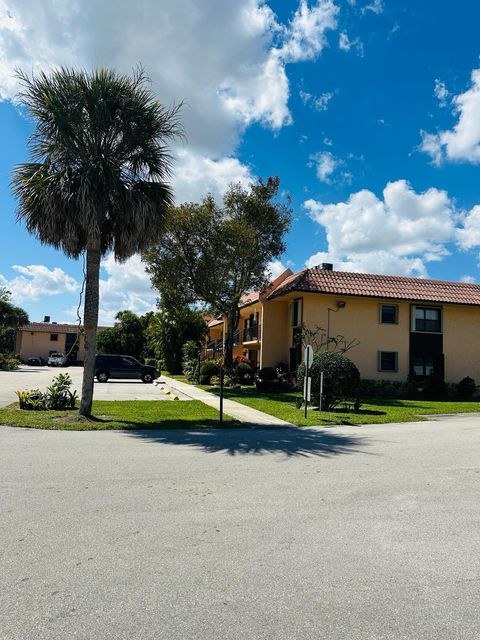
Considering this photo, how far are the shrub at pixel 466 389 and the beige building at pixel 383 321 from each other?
2026mm

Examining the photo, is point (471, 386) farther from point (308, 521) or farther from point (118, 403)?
point (308, 521)

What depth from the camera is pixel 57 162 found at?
564 inches

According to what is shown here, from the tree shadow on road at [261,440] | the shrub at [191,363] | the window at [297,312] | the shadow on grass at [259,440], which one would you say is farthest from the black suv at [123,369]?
the tree shadow on road at [261,440]

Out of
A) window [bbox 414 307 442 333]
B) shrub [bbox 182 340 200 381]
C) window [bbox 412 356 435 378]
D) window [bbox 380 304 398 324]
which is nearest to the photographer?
window [bbox 380 304 398 324]

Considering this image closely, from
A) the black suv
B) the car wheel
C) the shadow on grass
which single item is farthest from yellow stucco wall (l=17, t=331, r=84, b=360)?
the shadow on grass

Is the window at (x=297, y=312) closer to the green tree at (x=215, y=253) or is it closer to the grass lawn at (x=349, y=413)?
the green tree at (x=215, y=253)

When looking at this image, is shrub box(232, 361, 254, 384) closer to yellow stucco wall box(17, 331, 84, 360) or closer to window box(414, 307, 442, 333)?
window box(414, 307, 442, 333)

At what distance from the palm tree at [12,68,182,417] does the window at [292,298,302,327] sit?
1710 centimetres

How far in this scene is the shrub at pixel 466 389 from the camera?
97.0 feet

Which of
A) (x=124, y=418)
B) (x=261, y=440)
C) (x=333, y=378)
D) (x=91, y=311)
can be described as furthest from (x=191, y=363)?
(x=261, y=440)

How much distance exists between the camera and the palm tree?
45.2 ft

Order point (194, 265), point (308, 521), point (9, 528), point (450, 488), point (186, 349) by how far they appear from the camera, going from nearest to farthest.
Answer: point (9, 528)
point (308, 521)
point (450, 488)
point (194, 265)
point (186, 349)

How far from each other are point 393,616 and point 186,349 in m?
38.9

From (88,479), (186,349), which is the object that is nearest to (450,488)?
(88,479)
